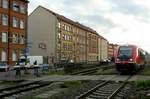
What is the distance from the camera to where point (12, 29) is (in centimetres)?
7606

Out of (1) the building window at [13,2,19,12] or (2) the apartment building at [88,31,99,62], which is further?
(2) the apartment building at [88,31,99,62]

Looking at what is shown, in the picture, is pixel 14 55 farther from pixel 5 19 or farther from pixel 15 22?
pixel 5 19

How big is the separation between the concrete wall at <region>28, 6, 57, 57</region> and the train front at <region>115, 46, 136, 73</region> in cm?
5245

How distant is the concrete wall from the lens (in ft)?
309

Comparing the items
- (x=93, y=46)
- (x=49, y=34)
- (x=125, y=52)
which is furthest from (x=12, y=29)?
(x=93, y=46)

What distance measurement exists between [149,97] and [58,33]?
257 feet

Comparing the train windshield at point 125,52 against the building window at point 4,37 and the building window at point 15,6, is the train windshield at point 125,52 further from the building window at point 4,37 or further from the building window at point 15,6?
the building window at point 15,6

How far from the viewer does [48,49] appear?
94688 mm

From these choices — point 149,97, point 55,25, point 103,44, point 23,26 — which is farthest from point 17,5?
point 103,44

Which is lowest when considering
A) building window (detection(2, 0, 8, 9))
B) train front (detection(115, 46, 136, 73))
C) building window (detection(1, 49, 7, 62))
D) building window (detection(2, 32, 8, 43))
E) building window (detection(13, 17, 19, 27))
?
train front (detection(115, 46, 136, 73))

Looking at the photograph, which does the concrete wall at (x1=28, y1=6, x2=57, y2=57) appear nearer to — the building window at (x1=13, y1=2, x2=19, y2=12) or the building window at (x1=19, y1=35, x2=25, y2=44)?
the building window at (x1=19, y1=35, x2=25, y2=44)

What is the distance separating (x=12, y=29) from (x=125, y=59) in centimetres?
3997

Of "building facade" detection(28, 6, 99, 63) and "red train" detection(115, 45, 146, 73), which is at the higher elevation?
"building facade" detection(28, 6, 99, 63)

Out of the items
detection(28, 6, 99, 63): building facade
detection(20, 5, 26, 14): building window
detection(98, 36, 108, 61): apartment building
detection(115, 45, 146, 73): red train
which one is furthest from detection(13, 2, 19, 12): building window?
detection(98, 36, 108, 61): apartment building
